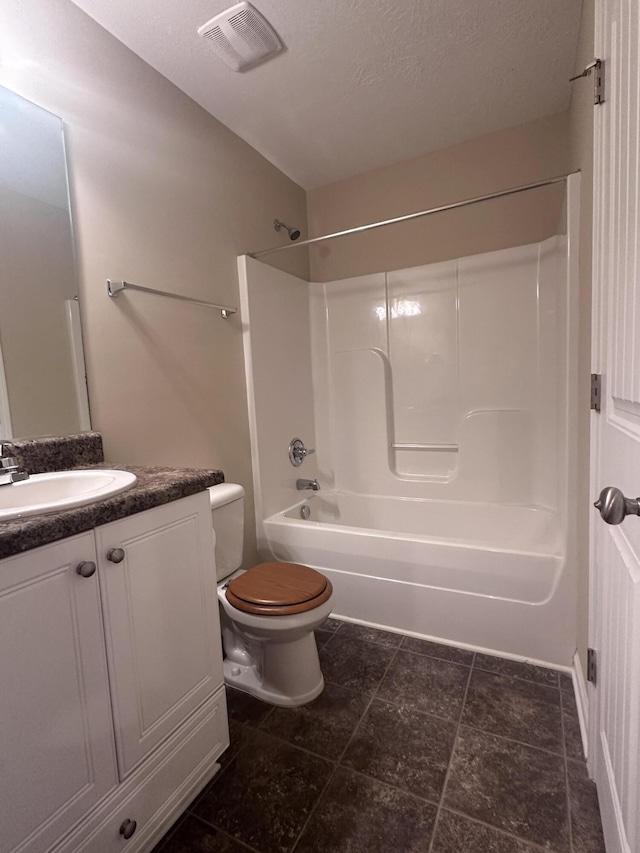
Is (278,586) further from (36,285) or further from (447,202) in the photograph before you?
(447,202)

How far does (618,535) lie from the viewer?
31.4 inches

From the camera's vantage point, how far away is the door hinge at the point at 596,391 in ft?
3.36

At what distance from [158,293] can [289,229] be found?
1.23 meters

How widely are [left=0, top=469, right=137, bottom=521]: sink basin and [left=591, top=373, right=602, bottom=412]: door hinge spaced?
1.21 meters

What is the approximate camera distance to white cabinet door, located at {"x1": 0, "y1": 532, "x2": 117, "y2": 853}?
26.6 inches

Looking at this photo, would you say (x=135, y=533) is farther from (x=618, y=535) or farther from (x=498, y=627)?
(x=498, y=627)

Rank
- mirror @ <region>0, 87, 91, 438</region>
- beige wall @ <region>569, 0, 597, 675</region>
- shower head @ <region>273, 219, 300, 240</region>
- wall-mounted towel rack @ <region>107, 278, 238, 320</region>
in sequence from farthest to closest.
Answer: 1. shower head @ <region>273, 219, 300, 240</region>
2. wall-mounted towel rack @ <region>107, 278, 238, 320</region>
3. beige wall @ <region>569, 0, 597, 675</region>
4. mirror @ <region>0, 87, 91, 438</region>

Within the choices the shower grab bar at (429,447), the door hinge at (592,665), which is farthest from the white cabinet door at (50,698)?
the shower grab bar at (429,447)

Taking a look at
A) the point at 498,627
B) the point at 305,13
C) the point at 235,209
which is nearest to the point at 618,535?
the point at 498,627

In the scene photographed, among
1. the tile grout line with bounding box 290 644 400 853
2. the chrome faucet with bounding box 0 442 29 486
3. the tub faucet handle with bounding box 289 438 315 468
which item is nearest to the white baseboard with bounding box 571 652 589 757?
the tile grout line with bounding box 290 644 400 853

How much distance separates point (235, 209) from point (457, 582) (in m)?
2.09

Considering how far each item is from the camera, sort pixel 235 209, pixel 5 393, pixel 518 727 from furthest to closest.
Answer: pixel 235 209
pixel 518 727
pixel 5 393

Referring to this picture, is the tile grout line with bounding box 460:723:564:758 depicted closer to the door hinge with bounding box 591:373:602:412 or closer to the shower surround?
the shower surround

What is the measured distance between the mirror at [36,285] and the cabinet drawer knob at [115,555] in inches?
22.4
